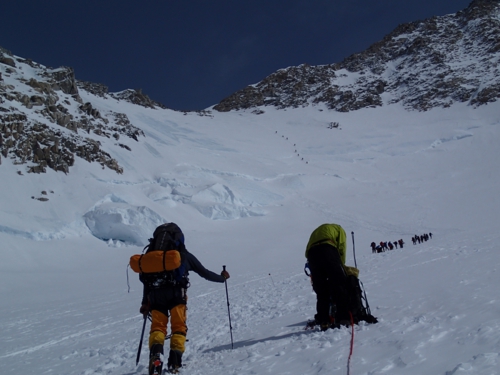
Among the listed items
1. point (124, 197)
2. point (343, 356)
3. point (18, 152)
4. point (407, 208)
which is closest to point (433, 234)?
point (407, 208)

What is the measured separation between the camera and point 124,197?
90.5 feet

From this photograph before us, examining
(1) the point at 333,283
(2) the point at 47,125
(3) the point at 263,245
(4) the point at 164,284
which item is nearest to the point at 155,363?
(4) the point at 164,284

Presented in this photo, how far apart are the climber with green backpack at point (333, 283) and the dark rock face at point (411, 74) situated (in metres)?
93.2

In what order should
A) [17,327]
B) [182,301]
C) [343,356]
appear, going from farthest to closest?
[17,327], [182,301], [343,356]

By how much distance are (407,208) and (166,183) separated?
2369 centimetres

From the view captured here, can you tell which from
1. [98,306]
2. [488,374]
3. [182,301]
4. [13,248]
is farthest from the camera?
[13,248]

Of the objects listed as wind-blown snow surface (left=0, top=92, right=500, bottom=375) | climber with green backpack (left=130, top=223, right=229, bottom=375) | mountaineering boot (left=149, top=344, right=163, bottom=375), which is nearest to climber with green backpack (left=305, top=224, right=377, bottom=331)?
wind-blown snow surface (left=0, top=92, right=500, bottom=375)

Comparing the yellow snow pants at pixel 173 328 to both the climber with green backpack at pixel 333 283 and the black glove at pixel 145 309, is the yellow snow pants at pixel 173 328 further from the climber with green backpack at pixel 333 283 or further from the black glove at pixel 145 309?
the climber with green backpack at pixel 333 283

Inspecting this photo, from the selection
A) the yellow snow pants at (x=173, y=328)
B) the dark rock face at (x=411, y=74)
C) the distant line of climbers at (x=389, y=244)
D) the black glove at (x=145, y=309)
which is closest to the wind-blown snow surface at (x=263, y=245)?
the yellow snow pants at (x=173, y=328)

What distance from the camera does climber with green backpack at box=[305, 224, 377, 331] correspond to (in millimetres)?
4793

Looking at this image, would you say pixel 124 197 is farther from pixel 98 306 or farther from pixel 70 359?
pixel 70 359

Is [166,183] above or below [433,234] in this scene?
above

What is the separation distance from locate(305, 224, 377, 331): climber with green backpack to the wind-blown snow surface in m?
0.36

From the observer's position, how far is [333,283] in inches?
192
